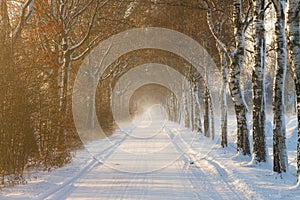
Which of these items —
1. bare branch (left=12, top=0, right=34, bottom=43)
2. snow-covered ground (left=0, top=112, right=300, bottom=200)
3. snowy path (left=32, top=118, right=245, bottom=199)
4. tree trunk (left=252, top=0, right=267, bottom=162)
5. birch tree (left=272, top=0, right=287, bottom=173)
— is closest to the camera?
snow-covered ground (left=0, top=112, right=300, bottom=200)

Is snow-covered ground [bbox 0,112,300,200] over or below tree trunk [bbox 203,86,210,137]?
below

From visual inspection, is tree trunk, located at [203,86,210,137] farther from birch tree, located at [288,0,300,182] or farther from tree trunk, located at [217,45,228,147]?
birch tree, located at [288,0,300,182]

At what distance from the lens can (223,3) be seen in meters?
19.4

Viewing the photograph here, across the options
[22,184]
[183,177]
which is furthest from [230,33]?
[22,184]

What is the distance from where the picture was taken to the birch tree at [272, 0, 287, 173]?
10094 millimetres

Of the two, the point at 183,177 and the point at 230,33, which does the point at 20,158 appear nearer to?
the point at 183,177

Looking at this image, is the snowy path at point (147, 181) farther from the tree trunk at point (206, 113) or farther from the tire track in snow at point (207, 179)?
the tree trunk at point (206, 113)

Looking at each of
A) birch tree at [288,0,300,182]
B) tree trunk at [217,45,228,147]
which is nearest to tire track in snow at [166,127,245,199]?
birch tree at [288,0,300,182]

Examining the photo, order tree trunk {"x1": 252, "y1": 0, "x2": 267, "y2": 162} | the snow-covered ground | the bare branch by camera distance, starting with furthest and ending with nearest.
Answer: tree trunk {"x1": 252, "y1": 0, "x2": 267, "y2": 162} → the bare branch → the snow-covered ground

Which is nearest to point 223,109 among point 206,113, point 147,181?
point 206,113

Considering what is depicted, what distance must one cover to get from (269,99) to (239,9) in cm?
7248

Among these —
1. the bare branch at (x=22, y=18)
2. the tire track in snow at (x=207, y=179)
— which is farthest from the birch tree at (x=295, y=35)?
the bare branch at (x=22, y=18)

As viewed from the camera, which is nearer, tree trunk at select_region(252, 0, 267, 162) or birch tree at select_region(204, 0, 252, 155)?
tree trunk at select_region(252, 0, 267, 162)

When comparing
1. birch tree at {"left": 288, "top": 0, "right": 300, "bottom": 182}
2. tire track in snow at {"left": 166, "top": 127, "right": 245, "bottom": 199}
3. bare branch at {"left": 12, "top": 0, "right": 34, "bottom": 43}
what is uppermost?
bare branch at {"left": 12, "top": 0, "right": 34, "bottom": 43}
